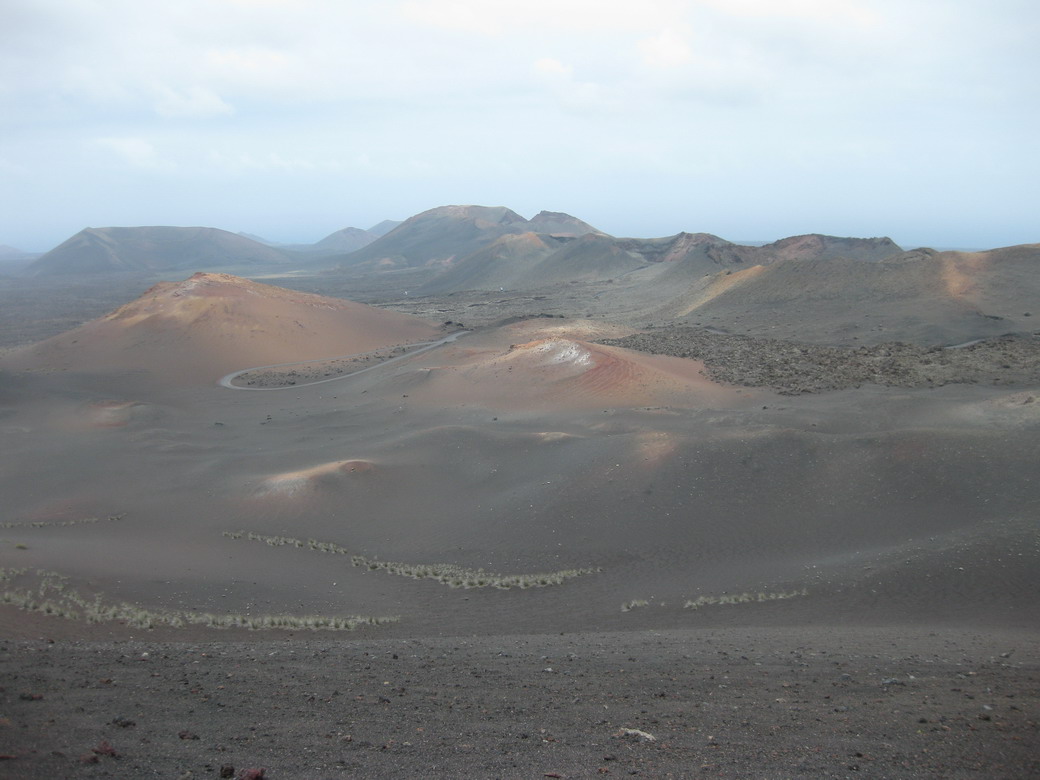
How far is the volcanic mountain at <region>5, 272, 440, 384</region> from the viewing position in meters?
40.9

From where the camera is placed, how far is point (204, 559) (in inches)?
549

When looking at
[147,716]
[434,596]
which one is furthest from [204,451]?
[147,716]

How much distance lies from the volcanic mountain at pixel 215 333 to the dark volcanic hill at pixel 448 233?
3480 inches

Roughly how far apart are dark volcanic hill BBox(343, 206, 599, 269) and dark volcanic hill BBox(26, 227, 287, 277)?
33.0 m

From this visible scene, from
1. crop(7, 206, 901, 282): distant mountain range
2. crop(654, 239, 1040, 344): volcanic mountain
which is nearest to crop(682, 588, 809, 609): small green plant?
crop(654, 239, 1040, 344): volcanic mountain

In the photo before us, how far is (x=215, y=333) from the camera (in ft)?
148

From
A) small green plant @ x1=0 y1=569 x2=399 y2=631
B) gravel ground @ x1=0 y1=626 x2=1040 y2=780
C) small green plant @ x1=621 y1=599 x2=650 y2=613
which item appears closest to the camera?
gravel ground @ x1=0 y1=626 x2=1040 y2=780

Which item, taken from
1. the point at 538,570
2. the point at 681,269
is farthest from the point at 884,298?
the point at 538,570

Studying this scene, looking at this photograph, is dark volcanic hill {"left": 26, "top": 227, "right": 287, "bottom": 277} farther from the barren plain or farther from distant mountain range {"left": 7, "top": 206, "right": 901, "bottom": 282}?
the barren plain

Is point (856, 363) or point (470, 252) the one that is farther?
point (470, 252)

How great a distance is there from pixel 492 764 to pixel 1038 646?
789cm

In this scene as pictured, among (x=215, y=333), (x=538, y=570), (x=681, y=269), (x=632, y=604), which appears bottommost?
(x=632, y=604)

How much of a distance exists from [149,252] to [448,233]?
7501 cm

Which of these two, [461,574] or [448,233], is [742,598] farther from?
[448,233]
